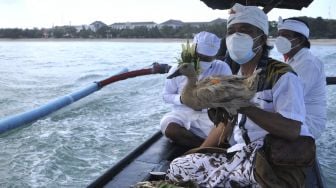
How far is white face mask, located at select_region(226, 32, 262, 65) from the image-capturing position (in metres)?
2.63

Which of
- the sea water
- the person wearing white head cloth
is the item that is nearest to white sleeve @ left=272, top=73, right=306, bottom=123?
the person wearing white head cloth

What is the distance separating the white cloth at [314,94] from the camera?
379 cm

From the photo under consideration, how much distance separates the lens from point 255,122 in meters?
2.37

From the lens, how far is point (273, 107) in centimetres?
247

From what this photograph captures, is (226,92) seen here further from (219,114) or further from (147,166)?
(147,166)

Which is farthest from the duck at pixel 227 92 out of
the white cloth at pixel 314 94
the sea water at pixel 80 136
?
the sea water at pixel 80 136

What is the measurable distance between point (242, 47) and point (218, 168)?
2.68ft

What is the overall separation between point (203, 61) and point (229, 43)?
1.90m

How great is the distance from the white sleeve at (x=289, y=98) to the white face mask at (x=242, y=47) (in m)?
0.31

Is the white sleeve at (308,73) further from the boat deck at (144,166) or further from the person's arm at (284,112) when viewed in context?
the person's arm at (284,112)

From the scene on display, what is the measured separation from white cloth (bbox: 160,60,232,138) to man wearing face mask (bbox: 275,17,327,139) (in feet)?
2.15

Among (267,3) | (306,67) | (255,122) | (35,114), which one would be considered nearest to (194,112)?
(306,67)

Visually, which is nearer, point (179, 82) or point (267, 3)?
point (179, 82)

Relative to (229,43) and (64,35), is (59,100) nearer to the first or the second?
(229,43)
